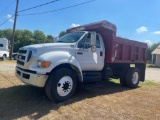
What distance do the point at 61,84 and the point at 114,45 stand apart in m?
3.25

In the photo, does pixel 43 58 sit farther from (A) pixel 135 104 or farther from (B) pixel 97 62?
(A) pixel 135 104

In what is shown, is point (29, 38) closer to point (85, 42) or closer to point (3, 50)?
point (3, 50)

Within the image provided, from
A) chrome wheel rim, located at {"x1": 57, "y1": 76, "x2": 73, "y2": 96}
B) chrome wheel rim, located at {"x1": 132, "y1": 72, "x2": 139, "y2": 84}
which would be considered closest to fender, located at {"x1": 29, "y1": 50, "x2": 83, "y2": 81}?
chrome wheel rim, located at {"x1": 57, "y1": 76, "x2": 73, "y2": 96}

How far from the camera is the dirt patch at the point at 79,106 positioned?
17.4 feet

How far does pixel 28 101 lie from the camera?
20.5 feet

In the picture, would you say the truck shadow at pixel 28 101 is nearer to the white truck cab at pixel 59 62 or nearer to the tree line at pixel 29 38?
the white truck cab at pixel 59 62

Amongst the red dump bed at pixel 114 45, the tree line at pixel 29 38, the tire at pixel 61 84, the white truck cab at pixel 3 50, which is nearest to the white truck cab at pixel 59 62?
the tire at pixel 61 84

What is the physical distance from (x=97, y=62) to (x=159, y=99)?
8.72 ft

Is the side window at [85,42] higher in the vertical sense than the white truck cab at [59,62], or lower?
higher

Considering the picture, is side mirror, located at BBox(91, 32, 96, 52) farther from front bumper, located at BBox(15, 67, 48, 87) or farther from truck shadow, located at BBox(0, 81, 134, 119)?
front bumper, located at BBox(15, 67, 48, 87)

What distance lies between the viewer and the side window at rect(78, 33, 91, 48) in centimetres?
723

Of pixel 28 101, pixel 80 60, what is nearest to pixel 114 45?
pixel 80 60

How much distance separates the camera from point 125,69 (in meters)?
9.66

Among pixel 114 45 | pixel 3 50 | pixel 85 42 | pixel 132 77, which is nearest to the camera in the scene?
pixel 85 42
